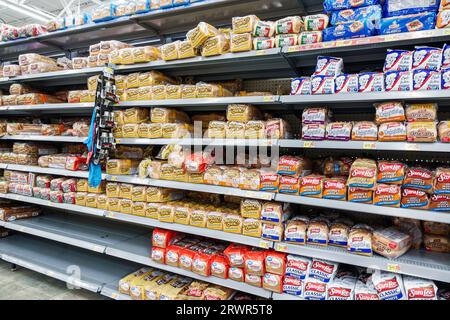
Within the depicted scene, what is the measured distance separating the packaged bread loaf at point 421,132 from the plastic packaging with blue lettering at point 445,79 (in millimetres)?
194

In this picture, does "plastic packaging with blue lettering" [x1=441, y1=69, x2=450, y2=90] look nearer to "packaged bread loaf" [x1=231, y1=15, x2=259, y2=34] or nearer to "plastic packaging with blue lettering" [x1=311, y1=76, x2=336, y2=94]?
"plastic packaging with blue lettering" [x1=311, y1=76, x2=336, y2=94]

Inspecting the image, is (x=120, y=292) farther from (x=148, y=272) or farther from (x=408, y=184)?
(x=408, y=184)

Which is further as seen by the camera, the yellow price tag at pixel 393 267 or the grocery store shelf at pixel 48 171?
the grocery store shelf at pixel 48 171

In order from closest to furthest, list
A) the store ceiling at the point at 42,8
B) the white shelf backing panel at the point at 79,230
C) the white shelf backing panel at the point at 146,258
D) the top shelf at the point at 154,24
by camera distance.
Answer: the white shelf backing panel at the point at 146,258 < the top shelf at the point at 154,24 < the white shelf backing panel at the point at 79,230 < the store ceiling at the point at 42,8

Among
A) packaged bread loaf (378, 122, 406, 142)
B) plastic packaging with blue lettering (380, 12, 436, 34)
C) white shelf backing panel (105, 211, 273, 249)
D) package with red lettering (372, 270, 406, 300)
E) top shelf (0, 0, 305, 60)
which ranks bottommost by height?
package with red lettering (372, 270, 406, 300)

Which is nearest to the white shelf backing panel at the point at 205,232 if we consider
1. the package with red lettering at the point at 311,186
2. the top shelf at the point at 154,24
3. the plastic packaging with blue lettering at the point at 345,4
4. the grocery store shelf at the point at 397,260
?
the grocery store shelf at the point at 397,260

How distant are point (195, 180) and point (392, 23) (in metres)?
1.63

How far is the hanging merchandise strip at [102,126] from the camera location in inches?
96.3

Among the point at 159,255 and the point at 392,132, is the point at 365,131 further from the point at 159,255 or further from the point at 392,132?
the point at 159,255

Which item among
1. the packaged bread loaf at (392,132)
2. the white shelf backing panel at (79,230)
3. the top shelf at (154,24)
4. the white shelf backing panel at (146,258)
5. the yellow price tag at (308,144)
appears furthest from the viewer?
the white shelf backing panel at (79,230)

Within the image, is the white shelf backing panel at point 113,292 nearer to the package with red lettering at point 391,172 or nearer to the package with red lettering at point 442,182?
the package with red lettering at point 391,172

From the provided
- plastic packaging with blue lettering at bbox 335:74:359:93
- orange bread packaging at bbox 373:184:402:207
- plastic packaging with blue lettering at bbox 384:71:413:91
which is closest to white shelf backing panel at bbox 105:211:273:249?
orange bread packaging at bbox 373:184:402:207

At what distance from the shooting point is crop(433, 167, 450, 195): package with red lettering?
1571mm

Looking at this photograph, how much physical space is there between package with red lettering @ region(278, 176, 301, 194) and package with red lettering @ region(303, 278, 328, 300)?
59cm
